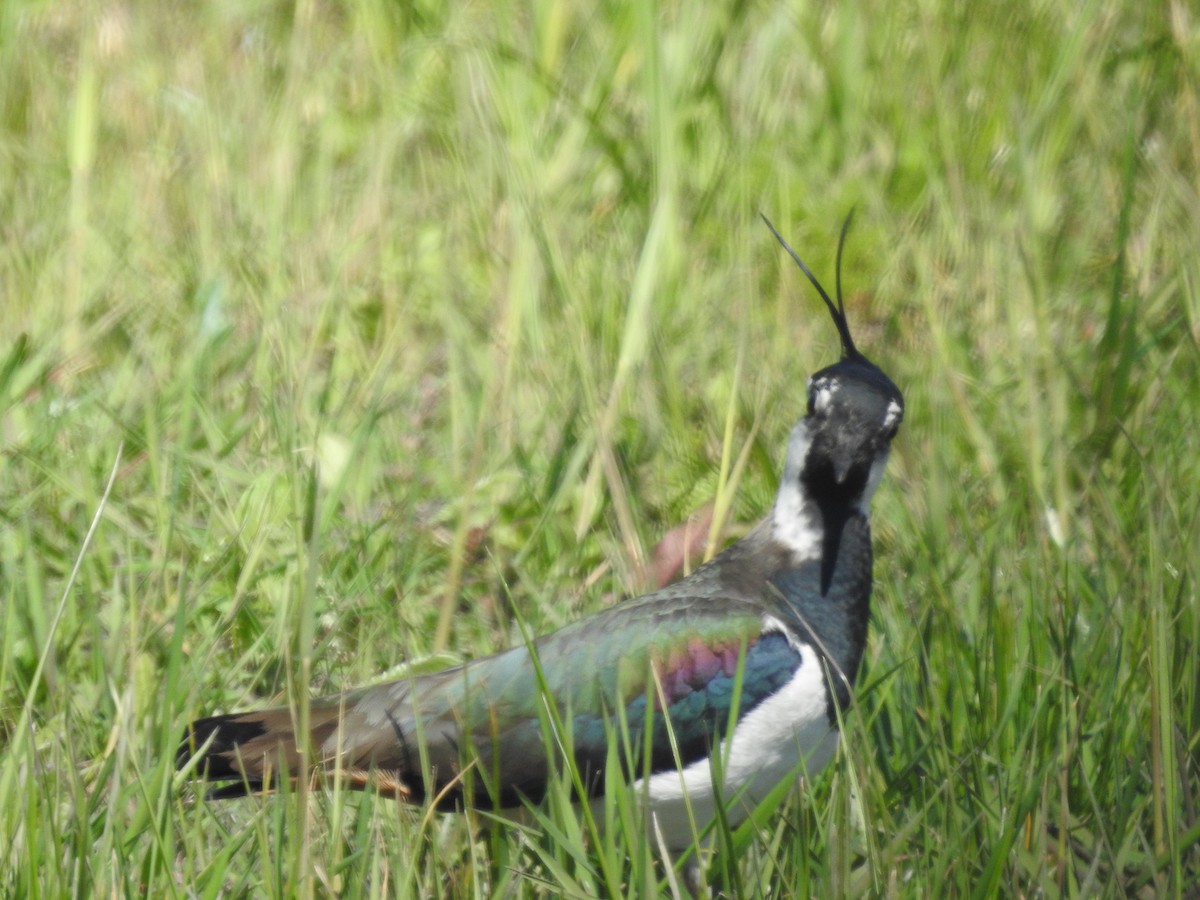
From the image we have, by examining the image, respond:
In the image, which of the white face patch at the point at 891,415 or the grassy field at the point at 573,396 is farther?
the white face patch at the point at 891,415

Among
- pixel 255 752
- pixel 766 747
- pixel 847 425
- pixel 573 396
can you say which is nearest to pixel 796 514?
pixel 847 425

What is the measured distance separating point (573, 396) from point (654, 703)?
961mm

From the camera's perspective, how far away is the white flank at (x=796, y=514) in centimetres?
266

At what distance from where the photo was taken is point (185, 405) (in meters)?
3.03

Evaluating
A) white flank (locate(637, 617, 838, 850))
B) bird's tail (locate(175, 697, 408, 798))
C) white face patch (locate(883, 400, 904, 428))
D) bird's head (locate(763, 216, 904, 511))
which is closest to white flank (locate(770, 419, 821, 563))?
bird's head (locate(763, 216, 904, 511))

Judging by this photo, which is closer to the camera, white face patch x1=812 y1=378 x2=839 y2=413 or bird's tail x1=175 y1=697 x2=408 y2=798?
bird's tail x1=175 y1=697 x2=408 y2=798

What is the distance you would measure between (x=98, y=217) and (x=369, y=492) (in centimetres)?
140

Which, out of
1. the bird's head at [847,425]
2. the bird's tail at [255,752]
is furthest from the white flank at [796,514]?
the bird's tail at [255,752]

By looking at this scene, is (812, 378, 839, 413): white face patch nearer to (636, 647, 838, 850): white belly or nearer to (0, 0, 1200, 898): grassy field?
(0, 0, 1200, 898): grassy field

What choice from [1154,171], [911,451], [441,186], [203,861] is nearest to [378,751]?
[203,861]

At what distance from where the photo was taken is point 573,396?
3.23 metres

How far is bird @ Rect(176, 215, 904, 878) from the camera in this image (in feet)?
7.79

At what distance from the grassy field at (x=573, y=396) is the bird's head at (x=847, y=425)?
6.0 inches

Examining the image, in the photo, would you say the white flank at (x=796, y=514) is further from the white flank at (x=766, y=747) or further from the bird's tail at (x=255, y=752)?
the bird's tail at (x=255, y=752)
